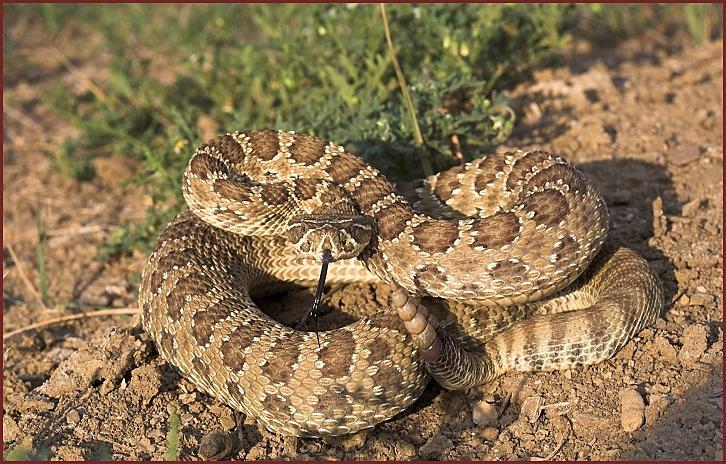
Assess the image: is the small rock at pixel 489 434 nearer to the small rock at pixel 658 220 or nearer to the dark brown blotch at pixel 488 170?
the dark brown blotch at pixel 488 170

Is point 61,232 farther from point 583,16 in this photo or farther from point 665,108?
point 583,16

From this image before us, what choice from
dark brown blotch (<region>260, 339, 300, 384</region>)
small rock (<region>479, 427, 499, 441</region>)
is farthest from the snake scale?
small rock (<region>479, 427, 499, 441</region>)

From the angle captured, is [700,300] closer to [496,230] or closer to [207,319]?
[496,230]

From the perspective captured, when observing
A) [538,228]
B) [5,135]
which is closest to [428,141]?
[538,228]

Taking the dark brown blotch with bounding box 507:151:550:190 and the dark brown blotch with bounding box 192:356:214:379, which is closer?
the dark brown blotch with bounding box 192:356:214:379

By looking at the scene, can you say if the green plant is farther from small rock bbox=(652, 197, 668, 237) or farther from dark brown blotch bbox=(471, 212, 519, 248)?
dark brown blotch bbox=(471, 212, 519, 248)

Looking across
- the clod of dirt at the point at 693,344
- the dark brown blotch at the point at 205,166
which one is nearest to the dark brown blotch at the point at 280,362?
the dark brown blotch at the point at 205,166
